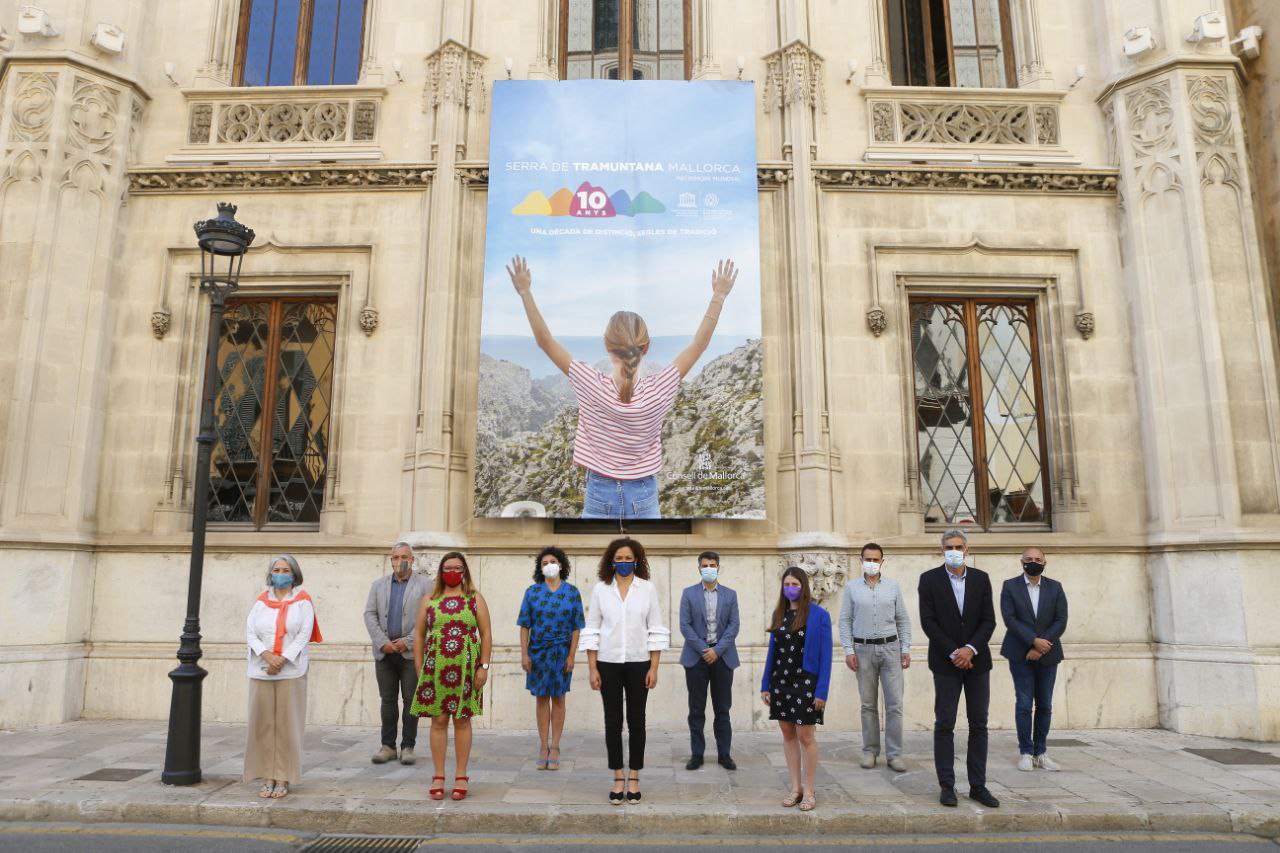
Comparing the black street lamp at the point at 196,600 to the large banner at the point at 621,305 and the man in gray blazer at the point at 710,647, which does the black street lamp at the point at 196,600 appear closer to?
the large banner at the point at 621,305

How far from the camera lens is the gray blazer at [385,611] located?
7.71 metres

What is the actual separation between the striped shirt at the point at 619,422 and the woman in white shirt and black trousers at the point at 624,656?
12.5 ft

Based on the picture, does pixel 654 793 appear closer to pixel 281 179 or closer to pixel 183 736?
pixel 183 736

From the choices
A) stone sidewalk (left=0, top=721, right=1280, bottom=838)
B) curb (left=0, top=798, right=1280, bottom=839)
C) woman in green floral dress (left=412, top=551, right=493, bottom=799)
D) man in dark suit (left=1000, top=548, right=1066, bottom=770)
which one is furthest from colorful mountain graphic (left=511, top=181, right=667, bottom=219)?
curb (left=0, top=798, right=1280, bottom=839)

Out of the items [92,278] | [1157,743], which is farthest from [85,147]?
[1157,743]

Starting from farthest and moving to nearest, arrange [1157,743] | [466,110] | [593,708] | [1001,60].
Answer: [1001,60], [466,110], [593,708], [1157,743]

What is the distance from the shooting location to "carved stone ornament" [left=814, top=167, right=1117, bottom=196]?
10922mm

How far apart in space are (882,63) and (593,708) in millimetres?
9262

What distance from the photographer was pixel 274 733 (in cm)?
632

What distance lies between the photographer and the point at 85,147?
10531 millimetres

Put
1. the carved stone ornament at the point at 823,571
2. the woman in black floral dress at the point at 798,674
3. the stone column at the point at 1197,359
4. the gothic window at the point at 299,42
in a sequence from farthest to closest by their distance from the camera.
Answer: the gothic window at the point at 299,42 < the carved stone ornament at the point at 823,571 < the stone column at the point at 1197,359 < the woman in black floral dress at the point at 798,674

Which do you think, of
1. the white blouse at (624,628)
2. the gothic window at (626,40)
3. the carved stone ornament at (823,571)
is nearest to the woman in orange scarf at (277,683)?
the white blouse at (624,628)

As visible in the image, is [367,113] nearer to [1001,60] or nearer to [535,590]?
[535,590]

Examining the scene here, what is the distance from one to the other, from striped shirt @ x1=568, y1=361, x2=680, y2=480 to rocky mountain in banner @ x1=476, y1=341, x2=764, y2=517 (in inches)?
4.6
